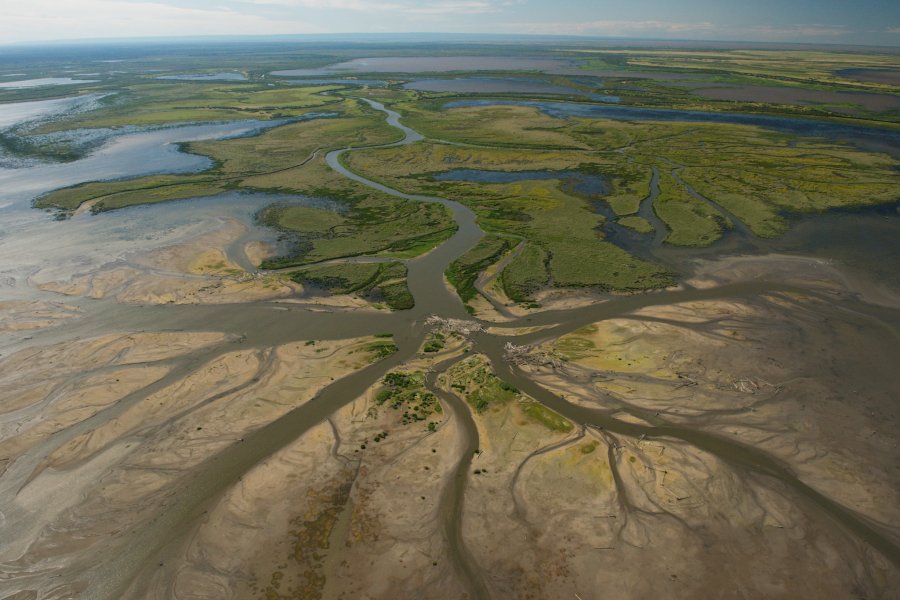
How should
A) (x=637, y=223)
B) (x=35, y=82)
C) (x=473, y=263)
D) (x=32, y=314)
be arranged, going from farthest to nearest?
(x=35, y=82), (x=637, y=223), (x=473, y=263), (x=32, y=314)

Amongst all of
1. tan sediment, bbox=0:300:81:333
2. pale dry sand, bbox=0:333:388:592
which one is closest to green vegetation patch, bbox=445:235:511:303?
pale dry sand, bbox=0:333:388:592

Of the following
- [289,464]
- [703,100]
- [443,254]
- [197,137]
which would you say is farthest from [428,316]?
[703,100]

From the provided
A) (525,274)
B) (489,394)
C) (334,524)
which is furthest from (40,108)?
(334,524)

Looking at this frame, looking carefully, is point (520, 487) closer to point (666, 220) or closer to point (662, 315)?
point (662, 315)

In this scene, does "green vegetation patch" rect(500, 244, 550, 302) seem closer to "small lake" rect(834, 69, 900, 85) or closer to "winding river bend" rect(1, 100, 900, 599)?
"winding river bend" rect(1, 100, 900, 599)

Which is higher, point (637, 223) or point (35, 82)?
point (35, 82)

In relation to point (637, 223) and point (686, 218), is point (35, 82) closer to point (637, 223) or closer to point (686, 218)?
point (637, 223)

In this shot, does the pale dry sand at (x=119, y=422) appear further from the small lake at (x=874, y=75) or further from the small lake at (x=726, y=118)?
the small lake at (x=874, y=75)
